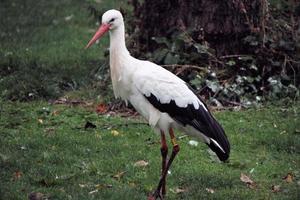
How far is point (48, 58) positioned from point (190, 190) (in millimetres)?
5475

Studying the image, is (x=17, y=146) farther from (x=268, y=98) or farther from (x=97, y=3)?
(x=97, y=3)

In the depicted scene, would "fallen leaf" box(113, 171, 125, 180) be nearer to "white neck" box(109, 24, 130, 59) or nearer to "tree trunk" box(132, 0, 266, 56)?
"white neck" box(109, 24, 130, 59)

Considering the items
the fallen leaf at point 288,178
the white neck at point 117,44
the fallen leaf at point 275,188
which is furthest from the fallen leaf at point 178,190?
the white neck at point 117,44

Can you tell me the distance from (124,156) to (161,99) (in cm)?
119

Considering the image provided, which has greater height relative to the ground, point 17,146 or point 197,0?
point 197,0

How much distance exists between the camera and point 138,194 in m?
6.59

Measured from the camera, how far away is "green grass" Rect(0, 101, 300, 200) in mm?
6672

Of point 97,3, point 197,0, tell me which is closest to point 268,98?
point 197,0

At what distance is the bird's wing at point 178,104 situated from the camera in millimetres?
6629

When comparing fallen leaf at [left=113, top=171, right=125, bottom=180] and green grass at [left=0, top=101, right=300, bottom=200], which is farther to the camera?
fallen leaf at [left=113, top=171, right=125, bottom=180]

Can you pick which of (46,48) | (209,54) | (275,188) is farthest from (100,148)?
(46,48)

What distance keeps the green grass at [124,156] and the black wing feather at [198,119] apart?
0.43 metres

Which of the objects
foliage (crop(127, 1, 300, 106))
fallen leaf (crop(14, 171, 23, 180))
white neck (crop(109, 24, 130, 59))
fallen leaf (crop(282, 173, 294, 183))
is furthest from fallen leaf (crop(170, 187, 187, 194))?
foliage (crop(127, 1, 300, 106))

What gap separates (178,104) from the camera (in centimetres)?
667
